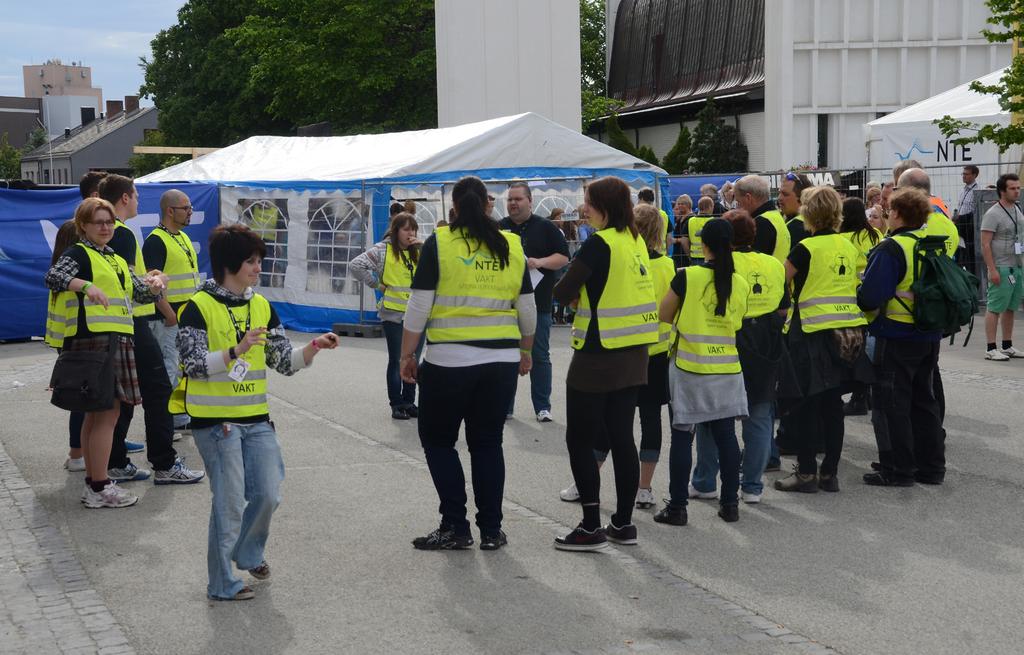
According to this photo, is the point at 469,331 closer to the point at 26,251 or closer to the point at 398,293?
the point at 398,293

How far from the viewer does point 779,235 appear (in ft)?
26.7

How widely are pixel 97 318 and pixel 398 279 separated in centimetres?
361

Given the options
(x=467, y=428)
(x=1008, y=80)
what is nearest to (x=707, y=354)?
(x=467, y=428)

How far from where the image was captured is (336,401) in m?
11.5

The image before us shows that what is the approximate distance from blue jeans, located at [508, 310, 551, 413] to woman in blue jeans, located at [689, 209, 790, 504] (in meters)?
2.89

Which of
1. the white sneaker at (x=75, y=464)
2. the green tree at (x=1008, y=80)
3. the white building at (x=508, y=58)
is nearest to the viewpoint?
the white sneaker at (x=75, y=464)

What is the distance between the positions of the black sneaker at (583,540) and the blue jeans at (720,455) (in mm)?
666

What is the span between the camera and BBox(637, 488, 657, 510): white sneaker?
23.5 feet

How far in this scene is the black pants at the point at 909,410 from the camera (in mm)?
7641

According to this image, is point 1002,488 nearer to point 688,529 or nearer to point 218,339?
point 688,529

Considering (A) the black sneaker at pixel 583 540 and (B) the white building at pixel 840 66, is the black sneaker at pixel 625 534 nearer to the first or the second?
(A) the black sneaker at pixel 583 540

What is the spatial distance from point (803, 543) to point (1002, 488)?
191cm

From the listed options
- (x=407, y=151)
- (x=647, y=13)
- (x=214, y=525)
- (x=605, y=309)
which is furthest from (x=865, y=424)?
(x=647, y=13)

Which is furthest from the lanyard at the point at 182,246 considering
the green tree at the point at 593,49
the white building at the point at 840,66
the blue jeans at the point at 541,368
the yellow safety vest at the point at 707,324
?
the green tree at the point at 593,49
